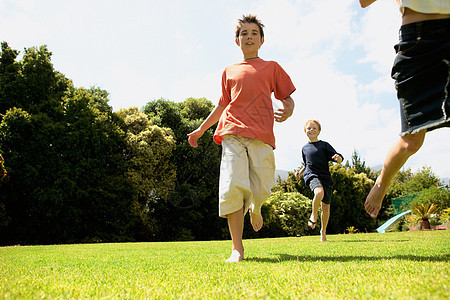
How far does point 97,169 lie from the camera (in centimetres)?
1695

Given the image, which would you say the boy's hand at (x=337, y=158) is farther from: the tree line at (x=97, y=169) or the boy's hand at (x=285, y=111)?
the tree line at (x=97, y=169)

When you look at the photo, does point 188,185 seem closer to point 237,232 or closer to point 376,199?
point 237,232

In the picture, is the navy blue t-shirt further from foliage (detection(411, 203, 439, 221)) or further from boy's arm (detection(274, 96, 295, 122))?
foliage (detection(411, 203, 439, 221))

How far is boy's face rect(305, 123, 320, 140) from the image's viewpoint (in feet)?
22.9

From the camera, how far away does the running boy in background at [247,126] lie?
3359mm

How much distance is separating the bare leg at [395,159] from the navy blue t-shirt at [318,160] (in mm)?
4037

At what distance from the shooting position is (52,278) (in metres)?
2.05

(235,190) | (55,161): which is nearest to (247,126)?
(235,190)

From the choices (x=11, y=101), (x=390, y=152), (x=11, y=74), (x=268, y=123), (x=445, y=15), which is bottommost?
(x=390, y=152)

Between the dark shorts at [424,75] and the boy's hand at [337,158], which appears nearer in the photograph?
the dark shorts at [424,75]

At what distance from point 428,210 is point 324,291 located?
15035mm

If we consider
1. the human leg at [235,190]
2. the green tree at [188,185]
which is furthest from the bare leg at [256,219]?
the green tree at [188,185]

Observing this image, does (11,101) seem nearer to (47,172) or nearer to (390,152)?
(47,172)

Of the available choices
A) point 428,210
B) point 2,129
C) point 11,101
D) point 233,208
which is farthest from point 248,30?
point 11,101
